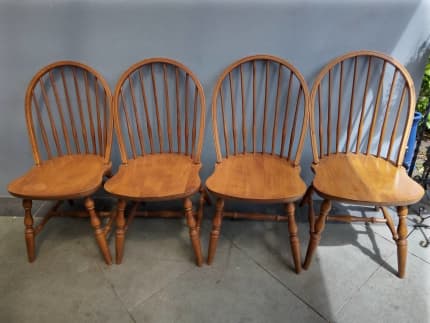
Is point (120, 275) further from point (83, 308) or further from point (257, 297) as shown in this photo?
point (257, 297)

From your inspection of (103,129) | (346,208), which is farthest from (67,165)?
(346,208)

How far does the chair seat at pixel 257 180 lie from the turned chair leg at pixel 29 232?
0.84 metres

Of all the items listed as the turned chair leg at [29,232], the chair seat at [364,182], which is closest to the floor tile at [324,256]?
the chair seat at [364,182]

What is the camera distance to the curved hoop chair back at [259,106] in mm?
1347

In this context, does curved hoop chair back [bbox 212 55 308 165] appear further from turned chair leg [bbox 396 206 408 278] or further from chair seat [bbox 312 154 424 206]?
turned chair leg [bbox 396 206 408 278]

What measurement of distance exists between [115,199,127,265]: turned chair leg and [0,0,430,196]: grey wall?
0.67 meters

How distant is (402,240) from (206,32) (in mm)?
1298

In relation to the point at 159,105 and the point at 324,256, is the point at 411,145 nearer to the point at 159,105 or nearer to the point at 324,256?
the point at 324,256

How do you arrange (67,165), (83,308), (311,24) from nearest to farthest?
(83,308) < (311,24) < (67,165)

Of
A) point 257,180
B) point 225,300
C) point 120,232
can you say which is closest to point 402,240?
point 257,180

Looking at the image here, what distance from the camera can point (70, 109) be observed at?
4.83 ft

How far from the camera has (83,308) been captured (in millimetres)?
A: 1154

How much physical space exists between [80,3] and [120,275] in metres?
1.30


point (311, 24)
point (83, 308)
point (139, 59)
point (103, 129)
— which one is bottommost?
point (83, 308)
